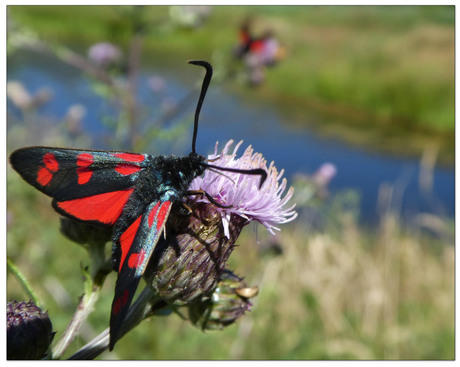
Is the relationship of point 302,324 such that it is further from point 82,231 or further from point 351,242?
point 82,231

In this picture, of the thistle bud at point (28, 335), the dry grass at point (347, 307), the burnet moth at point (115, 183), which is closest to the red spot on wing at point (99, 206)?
the burnet moth at point (115, 183)

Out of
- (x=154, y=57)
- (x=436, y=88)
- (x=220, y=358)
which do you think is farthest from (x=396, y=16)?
(x=220, y=358)

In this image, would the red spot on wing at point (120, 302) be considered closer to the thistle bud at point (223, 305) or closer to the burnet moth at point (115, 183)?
the burnet moth at point (115, 183)

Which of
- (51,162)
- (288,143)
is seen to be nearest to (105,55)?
(51,162)

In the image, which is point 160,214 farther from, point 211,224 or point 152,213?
point 211,224

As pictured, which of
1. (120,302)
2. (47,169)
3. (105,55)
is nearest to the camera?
(120,302)
